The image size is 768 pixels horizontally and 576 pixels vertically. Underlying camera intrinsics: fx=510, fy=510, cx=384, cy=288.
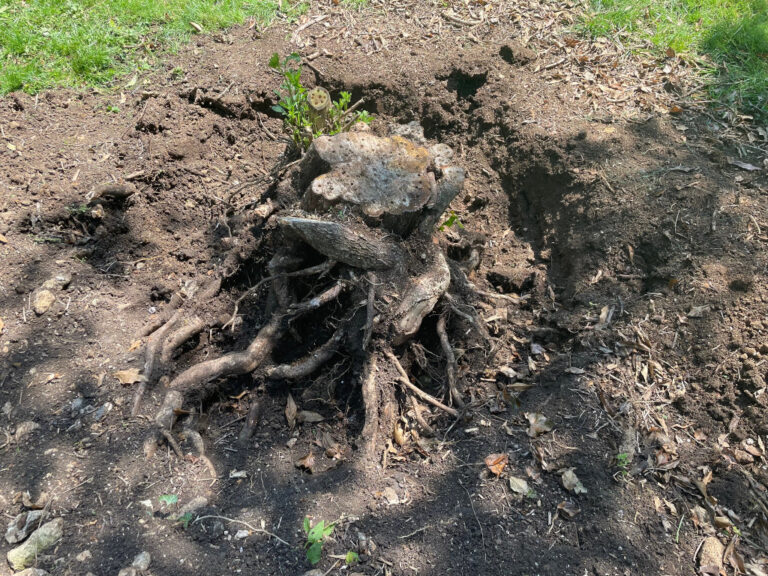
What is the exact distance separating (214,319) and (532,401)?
6.69 ft

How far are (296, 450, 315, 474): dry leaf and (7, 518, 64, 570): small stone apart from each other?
1085 mm

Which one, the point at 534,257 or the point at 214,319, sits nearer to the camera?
the point at 214,319

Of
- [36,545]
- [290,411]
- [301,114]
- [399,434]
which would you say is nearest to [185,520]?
[36,545]

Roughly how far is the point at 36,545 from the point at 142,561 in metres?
0.48

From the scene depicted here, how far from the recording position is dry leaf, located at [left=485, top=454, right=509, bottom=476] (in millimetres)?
2498

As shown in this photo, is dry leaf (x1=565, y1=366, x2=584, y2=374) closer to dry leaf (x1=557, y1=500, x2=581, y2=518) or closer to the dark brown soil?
the dark brown soil

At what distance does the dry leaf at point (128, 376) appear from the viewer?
285cm

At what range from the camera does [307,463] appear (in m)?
2.70

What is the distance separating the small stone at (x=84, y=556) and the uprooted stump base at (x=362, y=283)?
0.60 meters

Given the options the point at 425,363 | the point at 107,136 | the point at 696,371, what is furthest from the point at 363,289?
the point at 107,136

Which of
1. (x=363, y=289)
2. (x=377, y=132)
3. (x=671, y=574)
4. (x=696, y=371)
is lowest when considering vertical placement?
(x=671, y=574)

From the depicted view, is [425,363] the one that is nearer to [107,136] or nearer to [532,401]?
[532,401]

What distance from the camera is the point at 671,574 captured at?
2.19m

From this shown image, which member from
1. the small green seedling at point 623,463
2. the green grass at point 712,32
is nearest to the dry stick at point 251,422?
the small green seedling at point 623,463
